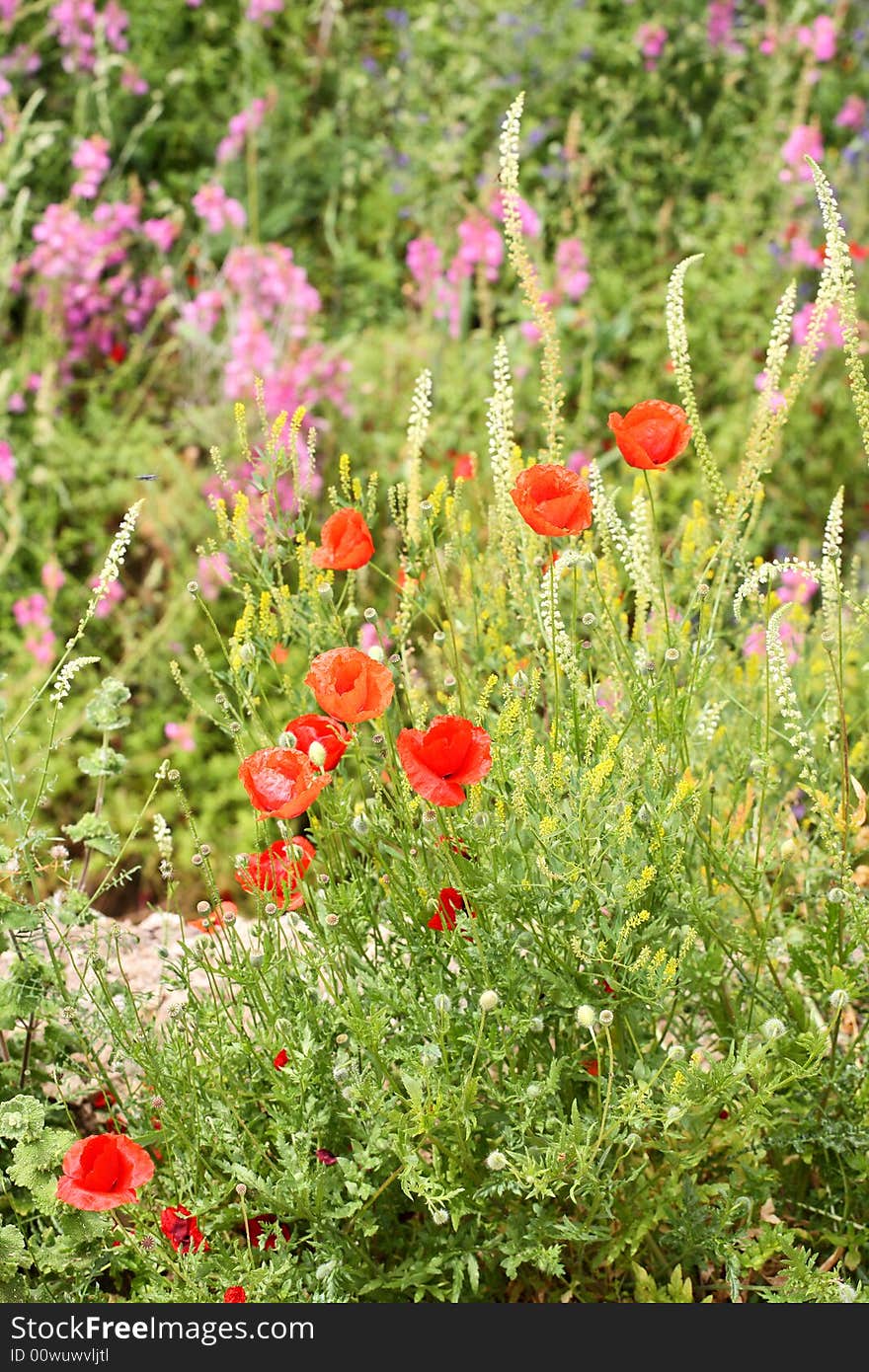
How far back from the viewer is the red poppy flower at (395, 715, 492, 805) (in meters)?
1.46

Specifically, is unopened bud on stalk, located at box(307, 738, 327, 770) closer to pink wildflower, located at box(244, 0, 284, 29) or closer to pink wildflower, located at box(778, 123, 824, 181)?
pink wildflower, located at box(778, 123, 824, 181)

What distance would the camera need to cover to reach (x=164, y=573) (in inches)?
158

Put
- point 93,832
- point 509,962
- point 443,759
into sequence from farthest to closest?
point 93,832 < point 509,962 < point 443,759

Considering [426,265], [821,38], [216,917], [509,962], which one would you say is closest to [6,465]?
[426,265]

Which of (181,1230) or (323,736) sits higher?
(323,736)

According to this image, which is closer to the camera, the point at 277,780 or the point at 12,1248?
the point at 277,780

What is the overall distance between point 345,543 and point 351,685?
1.00 feet

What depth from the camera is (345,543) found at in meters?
1.76

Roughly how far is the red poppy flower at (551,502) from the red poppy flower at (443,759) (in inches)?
8.9

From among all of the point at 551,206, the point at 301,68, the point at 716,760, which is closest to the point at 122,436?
the point at 551,206

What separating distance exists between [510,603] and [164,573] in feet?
6.81

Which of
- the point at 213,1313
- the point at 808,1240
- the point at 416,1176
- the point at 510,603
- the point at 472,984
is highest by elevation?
the point at 510,603

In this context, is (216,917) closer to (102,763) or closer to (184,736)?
(102,763)

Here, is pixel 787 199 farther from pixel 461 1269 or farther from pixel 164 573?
pixel 461 1269
